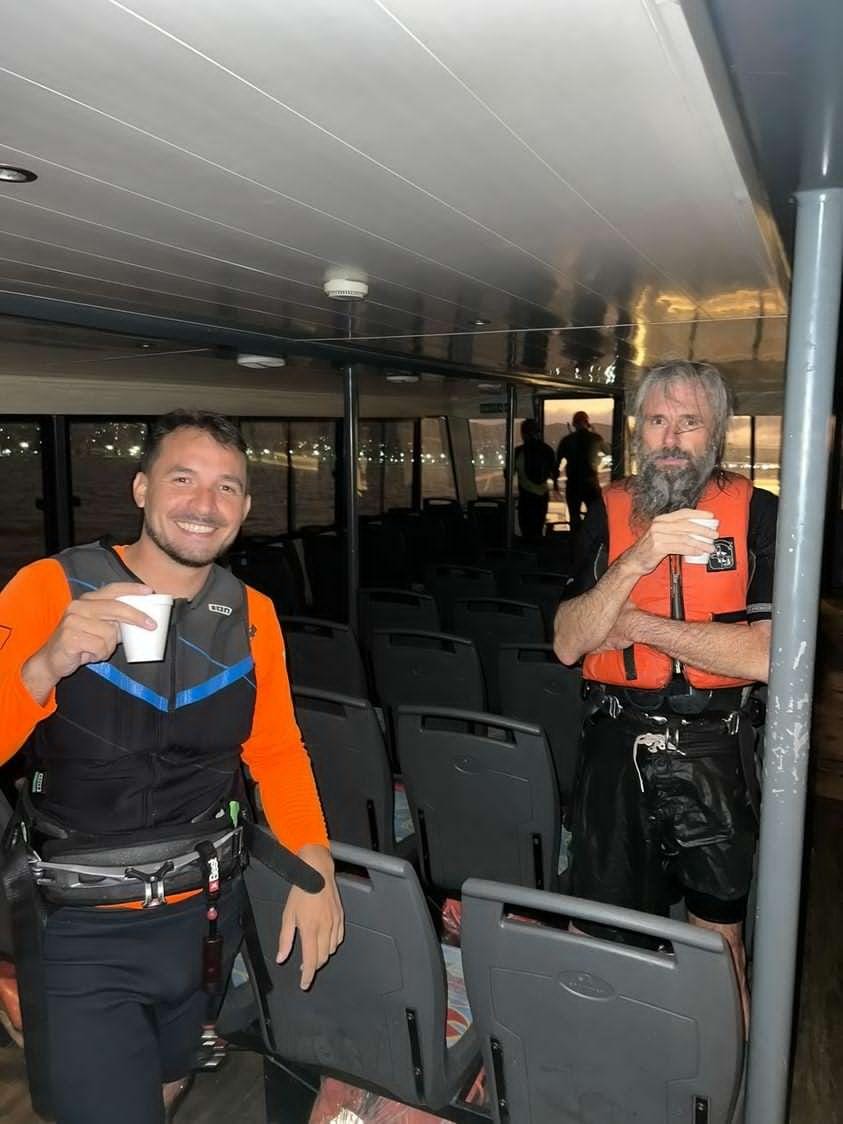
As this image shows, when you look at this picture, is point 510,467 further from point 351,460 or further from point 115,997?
point 115,997

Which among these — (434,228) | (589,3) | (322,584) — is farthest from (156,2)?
(322,584)

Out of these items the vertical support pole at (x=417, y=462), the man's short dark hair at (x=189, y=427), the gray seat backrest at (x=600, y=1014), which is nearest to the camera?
the gray seat backrest at (x=600, y=1014)

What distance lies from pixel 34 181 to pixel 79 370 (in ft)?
15.5

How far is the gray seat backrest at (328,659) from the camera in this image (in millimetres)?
3906

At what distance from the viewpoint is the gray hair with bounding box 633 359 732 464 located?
6.97ft

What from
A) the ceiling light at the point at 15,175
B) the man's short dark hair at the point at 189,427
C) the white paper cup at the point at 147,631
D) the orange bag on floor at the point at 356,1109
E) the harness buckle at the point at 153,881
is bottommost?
the orange bag on floor at the point at 356,1109

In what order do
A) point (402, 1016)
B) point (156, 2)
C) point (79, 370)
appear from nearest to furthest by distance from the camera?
1. point (156, 2)
2. point (402, 1016)
3. point (79, 370)

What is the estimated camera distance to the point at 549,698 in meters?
3.38

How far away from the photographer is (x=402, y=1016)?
5.58ft

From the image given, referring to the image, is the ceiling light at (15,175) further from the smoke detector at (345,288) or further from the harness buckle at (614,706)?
the harness buckle at (614,706)

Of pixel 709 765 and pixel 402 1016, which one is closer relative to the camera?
Result: pixel 402 1016

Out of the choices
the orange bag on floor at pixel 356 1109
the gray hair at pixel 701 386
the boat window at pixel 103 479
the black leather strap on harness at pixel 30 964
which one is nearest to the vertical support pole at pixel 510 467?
the gray hair at pixel 701 386

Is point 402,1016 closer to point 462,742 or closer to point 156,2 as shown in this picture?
point 462,742

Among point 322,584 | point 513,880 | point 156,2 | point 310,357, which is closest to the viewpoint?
point 156,2
